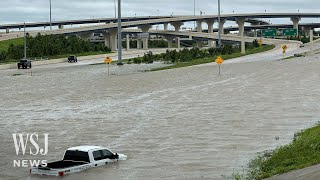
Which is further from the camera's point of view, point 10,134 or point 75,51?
point 75,51

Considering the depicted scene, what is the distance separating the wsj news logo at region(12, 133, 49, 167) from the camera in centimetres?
1731

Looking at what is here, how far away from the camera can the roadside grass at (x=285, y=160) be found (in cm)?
1411

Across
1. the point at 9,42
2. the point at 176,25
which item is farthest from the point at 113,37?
the point at 9,42

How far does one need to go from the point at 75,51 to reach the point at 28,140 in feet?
285

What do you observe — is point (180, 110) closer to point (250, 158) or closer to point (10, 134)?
point (10, 134)

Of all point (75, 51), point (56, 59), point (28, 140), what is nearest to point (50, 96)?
point (28, 140)

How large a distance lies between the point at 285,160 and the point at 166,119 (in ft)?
36.6

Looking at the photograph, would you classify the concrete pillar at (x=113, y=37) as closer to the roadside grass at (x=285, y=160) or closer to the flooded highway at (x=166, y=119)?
the flooded highway at (x=166, y=119)

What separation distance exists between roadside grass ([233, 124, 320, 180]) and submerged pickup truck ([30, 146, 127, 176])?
3713mm

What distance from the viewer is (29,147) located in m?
19.9

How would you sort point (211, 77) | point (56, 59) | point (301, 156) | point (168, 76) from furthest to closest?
point (56, 59) < point (168, 76) < point (211, 77) < point (301, 156)

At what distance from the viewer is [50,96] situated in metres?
39.0

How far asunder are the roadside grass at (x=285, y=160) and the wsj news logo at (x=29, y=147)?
5291 mm

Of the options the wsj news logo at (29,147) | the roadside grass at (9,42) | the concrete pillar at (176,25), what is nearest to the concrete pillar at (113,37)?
the concrete pillar at (176,25)
